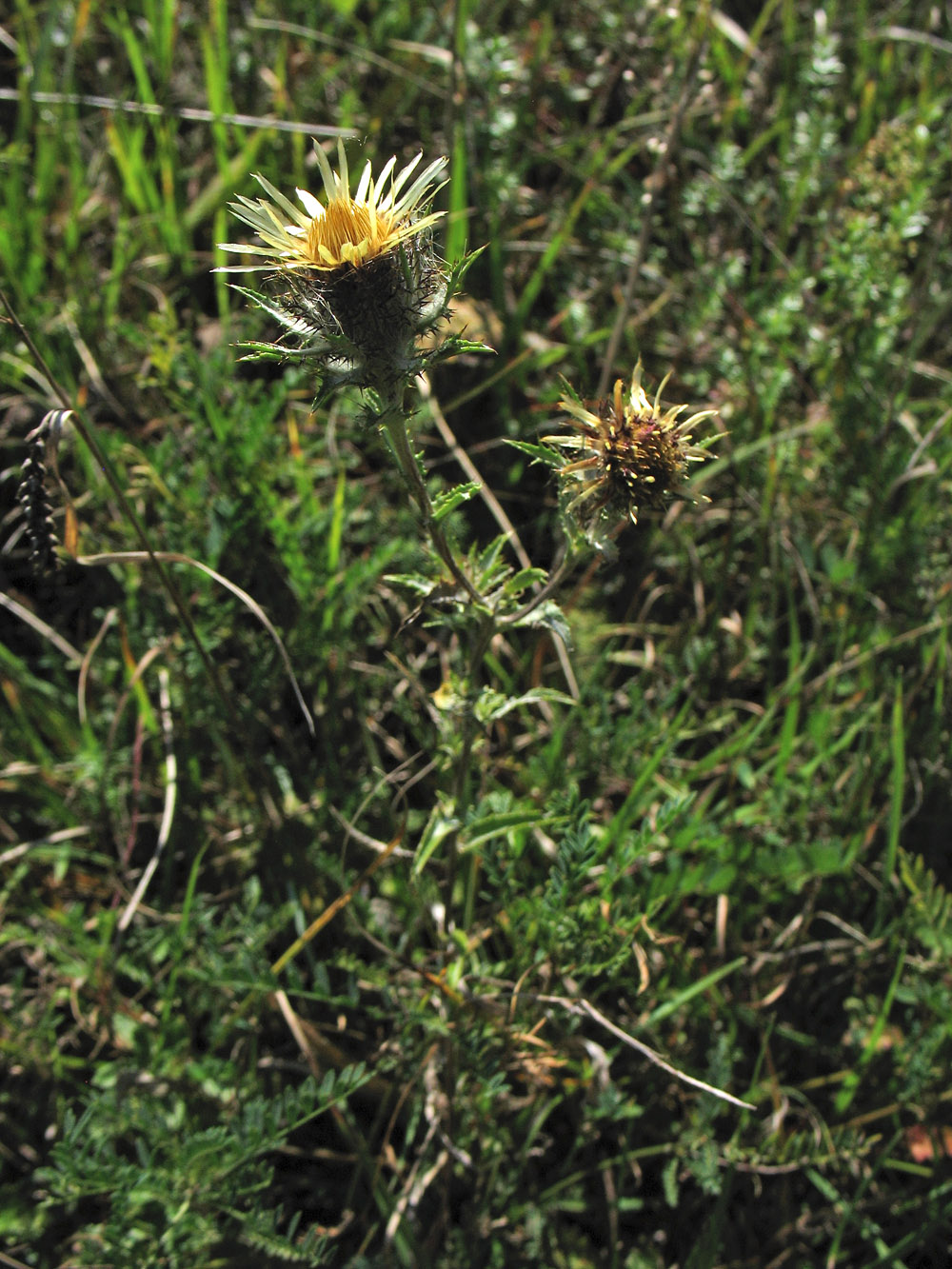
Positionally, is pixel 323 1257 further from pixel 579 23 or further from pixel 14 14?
pixel 14 14

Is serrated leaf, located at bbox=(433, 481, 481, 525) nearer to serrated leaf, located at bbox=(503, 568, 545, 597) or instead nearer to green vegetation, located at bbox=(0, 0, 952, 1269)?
green vegetation, located at bbox=(0, 0, 952, 1269)

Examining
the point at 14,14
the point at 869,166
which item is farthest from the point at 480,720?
the point at 14,14

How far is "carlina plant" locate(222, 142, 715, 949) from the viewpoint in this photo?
1.43 meters

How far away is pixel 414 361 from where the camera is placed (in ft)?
4.59

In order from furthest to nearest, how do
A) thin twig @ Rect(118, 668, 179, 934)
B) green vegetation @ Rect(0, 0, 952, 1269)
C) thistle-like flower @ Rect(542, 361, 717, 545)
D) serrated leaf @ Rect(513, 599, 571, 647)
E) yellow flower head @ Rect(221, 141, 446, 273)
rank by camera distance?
thin twig @ Rect(118, 668, 179, 934) < green vegetation @ Rect(0, 0, 952, 1269) < serrated leaf @ Rect(513, 599, 571, 647) < thistle-like flower @ Rect(542, 361, 717, 545) < yellow flower head @ Rect(221, 141, 446, 273)

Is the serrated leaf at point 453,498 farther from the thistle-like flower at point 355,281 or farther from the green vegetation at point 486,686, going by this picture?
the thistle-like flower at point 355,281

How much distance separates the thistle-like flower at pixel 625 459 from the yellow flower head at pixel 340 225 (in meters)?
0.39

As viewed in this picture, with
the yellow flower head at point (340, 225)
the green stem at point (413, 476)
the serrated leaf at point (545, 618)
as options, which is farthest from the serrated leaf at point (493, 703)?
the yellow flower head at point (340, 225)

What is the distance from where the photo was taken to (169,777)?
2.69 meters

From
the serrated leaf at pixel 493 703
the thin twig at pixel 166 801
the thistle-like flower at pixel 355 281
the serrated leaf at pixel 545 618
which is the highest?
the thistle-like flower at pixel 355 281

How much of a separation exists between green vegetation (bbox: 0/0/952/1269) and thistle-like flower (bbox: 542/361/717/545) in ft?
0.52

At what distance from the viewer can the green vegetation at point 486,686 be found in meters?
2.23

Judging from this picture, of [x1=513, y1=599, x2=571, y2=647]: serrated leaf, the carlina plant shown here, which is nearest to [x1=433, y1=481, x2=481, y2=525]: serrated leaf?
the carlina plant

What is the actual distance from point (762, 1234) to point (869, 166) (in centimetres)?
311
